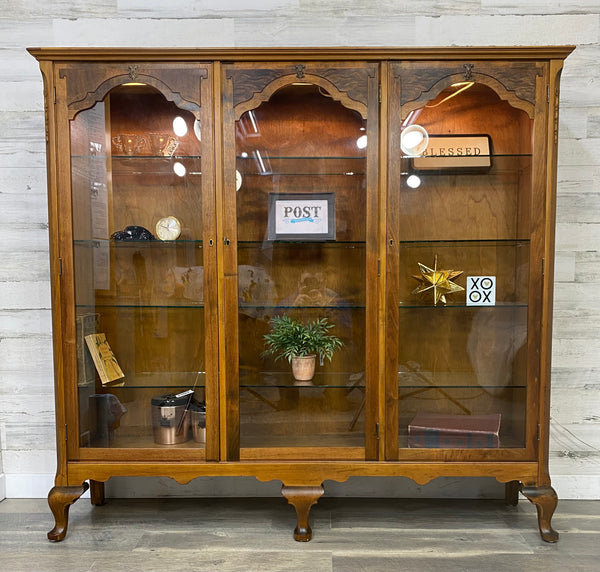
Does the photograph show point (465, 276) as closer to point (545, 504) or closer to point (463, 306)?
point (463, 306)

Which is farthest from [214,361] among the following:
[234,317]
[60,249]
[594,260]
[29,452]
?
[594,260]

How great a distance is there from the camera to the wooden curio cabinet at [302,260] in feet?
5.97

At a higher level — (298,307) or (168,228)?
(168,228)

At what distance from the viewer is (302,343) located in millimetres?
2020

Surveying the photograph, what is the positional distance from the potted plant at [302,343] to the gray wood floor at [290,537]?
633mm

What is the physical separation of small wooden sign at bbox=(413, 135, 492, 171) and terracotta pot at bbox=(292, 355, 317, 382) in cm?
86

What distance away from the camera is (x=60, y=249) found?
73.1 inches

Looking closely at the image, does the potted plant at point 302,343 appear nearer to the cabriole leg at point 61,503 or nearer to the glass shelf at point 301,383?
the glass shelf at point 301,383

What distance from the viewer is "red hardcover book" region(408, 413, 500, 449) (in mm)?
1908

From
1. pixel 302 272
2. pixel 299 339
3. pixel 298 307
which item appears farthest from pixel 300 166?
pixel 299 339

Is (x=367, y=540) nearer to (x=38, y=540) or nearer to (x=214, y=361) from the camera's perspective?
(x=214, y=361)

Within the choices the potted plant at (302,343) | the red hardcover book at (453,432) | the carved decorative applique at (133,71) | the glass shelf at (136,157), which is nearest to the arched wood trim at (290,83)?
the glass shelf at (136,157)

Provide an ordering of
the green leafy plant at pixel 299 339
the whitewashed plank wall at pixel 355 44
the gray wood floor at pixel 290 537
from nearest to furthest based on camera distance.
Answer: the gray wood floor at pixel 290 537, the green leafy plant at pixel 299 339, the whitewashed plank wall at pixel 355 44

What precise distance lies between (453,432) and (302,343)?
67 centimetres
